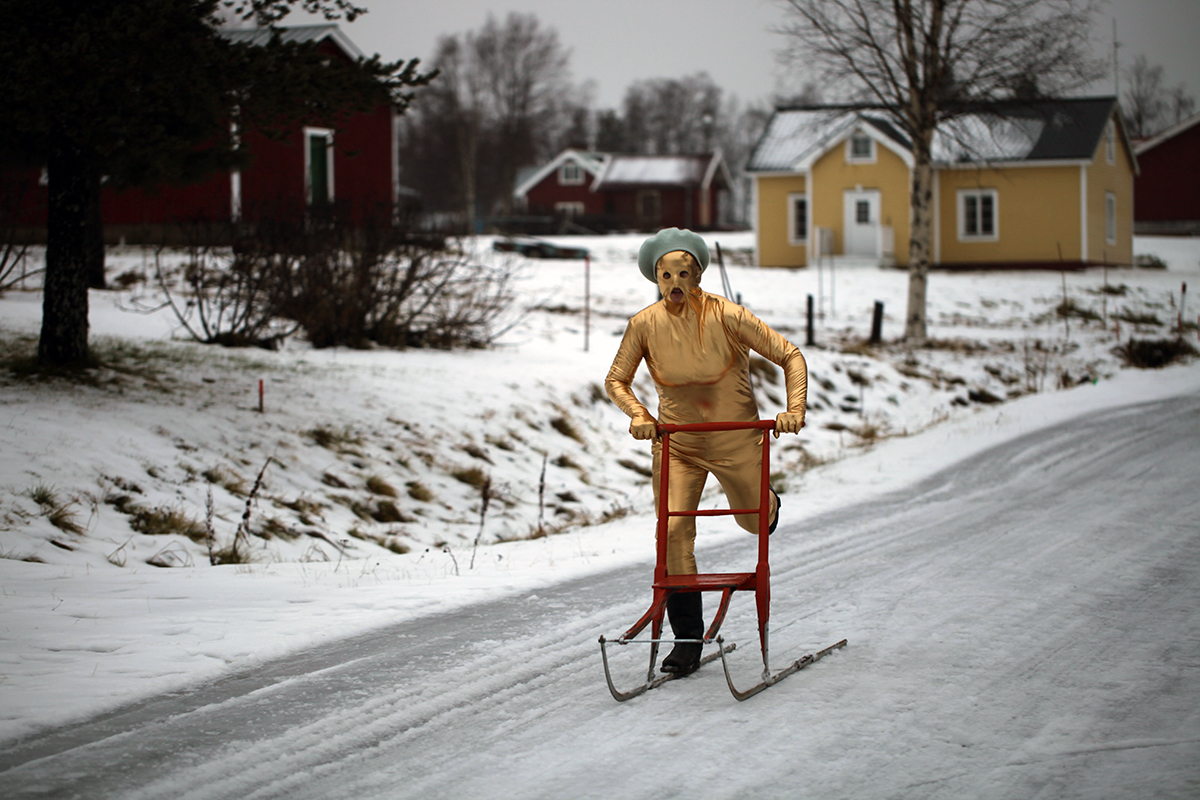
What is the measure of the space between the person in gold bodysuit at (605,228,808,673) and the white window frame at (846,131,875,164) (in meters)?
33.4

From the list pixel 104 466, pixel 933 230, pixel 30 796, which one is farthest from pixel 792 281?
pixel 30 796

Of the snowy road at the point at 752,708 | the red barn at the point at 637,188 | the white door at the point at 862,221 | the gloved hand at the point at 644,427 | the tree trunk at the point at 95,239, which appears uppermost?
the red barn at the point at 637,188

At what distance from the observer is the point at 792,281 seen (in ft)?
104

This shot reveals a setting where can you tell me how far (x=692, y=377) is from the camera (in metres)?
5.04

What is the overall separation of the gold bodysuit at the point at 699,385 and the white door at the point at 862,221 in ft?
108

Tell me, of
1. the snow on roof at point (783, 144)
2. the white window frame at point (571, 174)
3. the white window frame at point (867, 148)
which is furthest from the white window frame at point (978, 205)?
the white window frame at point (571, 174)

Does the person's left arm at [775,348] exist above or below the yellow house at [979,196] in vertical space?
below

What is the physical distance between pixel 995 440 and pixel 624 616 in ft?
26.2

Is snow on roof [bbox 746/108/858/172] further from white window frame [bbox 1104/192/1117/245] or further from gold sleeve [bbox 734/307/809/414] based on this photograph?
gold sleeve [bbox 734/307/809/414]

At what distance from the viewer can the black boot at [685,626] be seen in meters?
4.95

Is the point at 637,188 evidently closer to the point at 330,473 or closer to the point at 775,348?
the point at 330,473

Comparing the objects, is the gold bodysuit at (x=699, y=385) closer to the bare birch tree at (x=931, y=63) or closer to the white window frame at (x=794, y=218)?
the bare birch tree at (x=931, y=63)

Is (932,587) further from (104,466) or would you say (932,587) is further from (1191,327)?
(1191,327)

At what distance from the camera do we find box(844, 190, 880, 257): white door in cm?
3675
